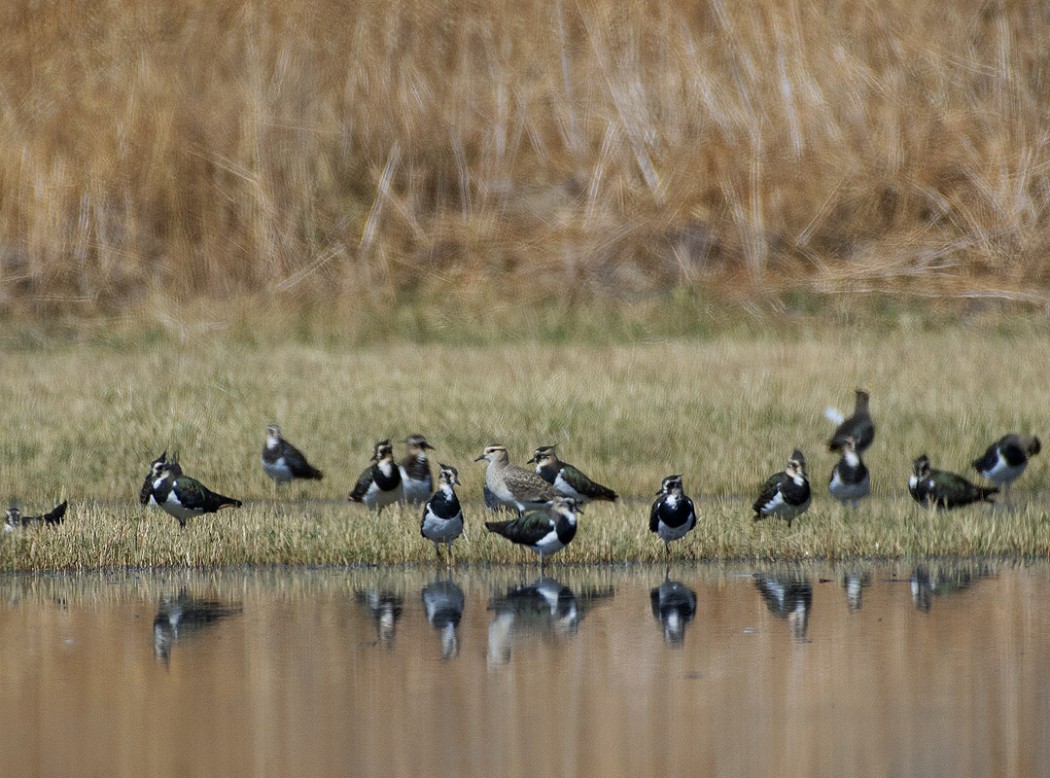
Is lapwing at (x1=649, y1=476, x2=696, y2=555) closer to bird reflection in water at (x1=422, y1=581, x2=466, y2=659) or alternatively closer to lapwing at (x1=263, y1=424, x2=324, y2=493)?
bird reflection in water at (x1=422, y1=581, x2=466, y2=659)

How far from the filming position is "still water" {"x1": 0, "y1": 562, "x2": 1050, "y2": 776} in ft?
27.3

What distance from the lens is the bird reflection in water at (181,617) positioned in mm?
10719

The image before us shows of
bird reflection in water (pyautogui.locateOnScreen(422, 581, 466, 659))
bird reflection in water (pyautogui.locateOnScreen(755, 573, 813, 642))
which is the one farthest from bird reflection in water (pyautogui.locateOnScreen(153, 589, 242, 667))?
bird reflection in water (pyautogui.locateOnScreen(755, 573, 813, 642))

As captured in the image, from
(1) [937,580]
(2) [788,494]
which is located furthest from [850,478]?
(1) [937,580]

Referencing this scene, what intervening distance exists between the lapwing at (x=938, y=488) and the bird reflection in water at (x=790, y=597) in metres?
2.19

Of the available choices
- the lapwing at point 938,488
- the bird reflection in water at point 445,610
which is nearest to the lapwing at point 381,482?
the bird reflection in water at point 445,610

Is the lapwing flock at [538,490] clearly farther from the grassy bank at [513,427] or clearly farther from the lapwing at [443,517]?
the grassy bank at [513,427]

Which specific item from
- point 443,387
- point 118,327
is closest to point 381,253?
point 118,327

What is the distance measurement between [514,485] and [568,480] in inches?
24.8

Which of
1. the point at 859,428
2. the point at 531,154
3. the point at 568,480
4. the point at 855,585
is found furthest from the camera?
the point at 531,154

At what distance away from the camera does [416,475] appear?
603 inches

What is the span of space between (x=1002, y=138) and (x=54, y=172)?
13.0 metres

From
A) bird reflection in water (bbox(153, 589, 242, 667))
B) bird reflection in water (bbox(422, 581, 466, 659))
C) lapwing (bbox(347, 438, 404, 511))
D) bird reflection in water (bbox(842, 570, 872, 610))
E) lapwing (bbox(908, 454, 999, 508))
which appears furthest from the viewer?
lapwing (bbox(347, 438, 404, 511))

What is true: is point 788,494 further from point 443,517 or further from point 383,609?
point 383,609
